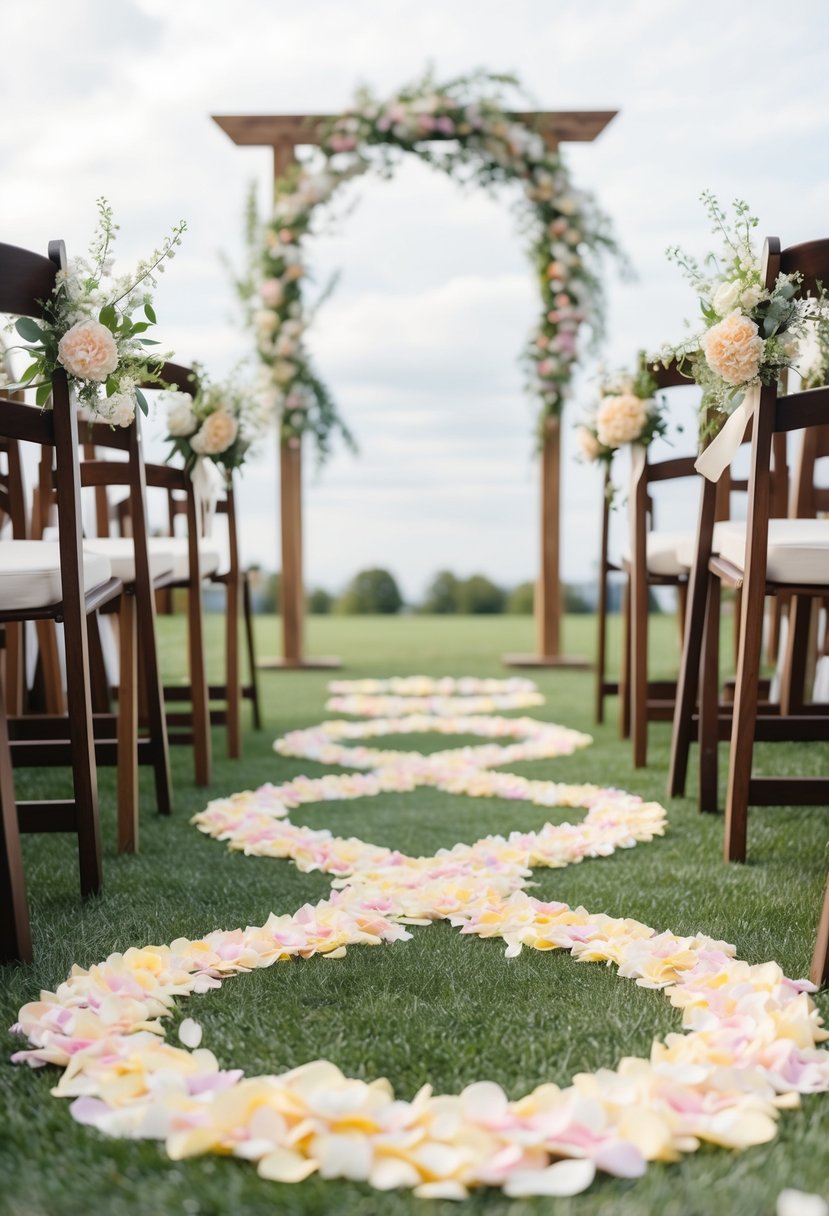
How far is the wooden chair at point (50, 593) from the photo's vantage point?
1591 millimetres

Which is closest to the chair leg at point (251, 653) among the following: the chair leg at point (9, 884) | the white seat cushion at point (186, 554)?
the white seat cushion at point (186, 554)

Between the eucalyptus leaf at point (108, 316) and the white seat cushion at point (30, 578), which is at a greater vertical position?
the eucalyptus leaf at point (108, 316)

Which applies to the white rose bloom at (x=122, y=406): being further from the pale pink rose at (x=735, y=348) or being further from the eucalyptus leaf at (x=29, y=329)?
the pale pink rose at (x=735, y=348)

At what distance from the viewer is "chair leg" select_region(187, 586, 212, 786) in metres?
2.99

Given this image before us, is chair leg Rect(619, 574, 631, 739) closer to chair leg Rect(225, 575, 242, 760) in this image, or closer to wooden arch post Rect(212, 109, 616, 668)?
chair leg Rect(225, 575, 242, 760)

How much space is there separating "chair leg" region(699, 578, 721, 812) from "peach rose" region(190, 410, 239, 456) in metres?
1.36

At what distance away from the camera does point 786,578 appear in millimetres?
2000

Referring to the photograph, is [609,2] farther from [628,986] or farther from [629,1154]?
[629,1154]

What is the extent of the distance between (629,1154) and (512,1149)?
0.36ft

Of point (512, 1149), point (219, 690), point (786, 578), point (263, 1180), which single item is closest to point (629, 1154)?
point (512, 1149)

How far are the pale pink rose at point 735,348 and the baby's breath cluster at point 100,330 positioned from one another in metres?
0.96

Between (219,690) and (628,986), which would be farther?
(219,690)

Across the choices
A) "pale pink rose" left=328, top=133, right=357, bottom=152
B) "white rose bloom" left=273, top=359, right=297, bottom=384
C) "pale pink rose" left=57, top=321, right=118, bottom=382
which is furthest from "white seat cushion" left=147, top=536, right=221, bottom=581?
"pale pink rose" left=328, top=133, right=357, bottom=152

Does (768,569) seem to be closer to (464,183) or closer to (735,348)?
(735,348)
